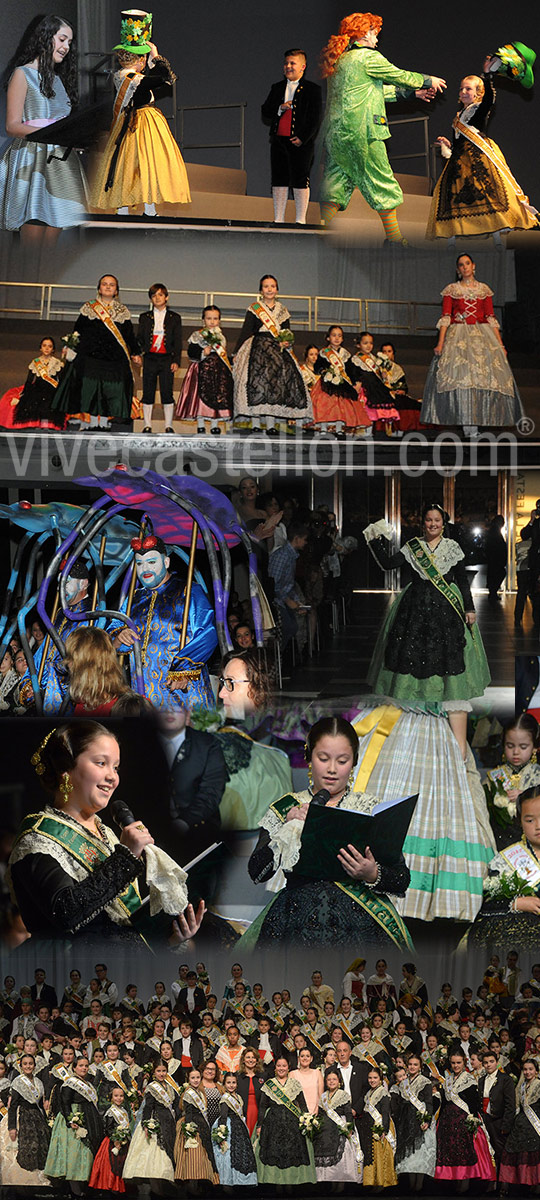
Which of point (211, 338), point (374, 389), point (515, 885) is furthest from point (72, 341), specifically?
point (515, 885)

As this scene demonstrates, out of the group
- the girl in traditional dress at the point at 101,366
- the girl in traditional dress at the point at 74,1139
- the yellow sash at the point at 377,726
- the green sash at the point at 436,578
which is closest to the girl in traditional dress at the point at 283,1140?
the girl in traditional dress at the point at 74,1139

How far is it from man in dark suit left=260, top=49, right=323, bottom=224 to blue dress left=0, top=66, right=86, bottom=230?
80cm

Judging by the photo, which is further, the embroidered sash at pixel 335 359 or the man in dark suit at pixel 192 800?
the embroidered sash at pixel 335 359

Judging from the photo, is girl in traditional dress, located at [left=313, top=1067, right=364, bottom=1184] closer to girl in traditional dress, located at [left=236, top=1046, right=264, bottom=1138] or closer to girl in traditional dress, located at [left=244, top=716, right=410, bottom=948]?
girl in traditional dress, located at [left=236, top=1046, right=264, bottom=1138]

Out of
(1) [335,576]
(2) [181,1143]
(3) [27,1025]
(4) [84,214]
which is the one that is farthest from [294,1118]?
(4) [84,214]

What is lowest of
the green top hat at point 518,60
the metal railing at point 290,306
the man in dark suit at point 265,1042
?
the man in dark suit at point 265,1042

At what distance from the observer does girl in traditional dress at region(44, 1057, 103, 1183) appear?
476 cm

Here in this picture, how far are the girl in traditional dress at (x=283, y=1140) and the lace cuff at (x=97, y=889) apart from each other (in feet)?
2.63

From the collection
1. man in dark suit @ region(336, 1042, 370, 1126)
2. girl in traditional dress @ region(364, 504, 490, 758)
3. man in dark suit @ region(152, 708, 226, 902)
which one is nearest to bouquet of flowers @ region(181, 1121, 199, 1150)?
man in dark suit @ region(336, 1042, 370, 1126)

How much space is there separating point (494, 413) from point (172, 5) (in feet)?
7.37

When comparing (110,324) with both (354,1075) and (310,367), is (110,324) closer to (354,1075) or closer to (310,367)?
(310,367)

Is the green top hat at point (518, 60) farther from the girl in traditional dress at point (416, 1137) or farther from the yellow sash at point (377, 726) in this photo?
the girl in traditional dress at point (416, 1137)

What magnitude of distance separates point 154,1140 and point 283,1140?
1.35 feet

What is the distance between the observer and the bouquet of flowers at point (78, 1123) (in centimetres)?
475
